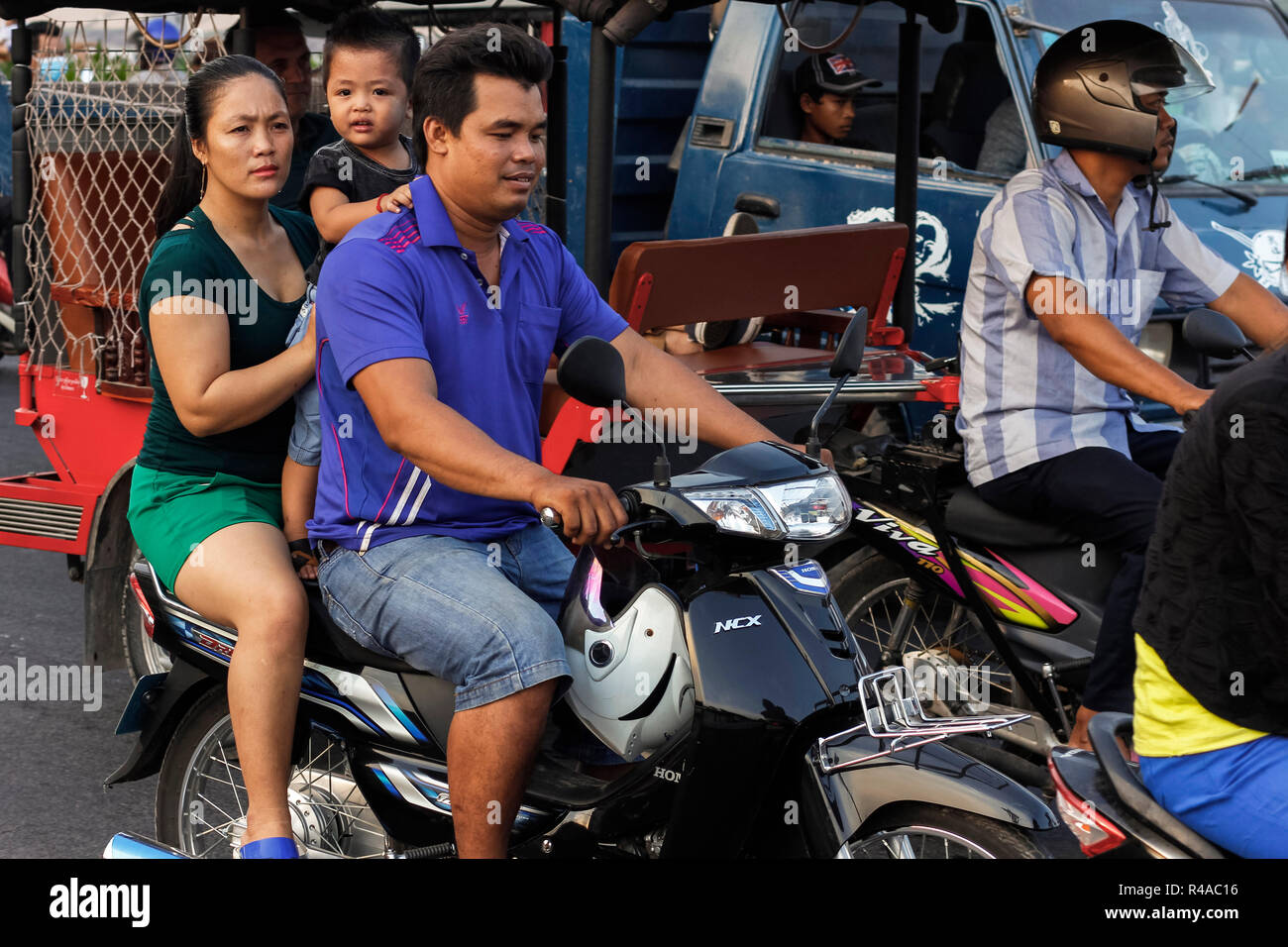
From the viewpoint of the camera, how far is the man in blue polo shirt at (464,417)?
266 cm

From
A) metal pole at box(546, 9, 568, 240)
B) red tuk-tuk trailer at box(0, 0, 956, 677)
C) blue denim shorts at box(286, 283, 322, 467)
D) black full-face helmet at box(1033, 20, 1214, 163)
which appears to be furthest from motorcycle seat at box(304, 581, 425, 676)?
metal pole at box(546, 9, 568, 240)

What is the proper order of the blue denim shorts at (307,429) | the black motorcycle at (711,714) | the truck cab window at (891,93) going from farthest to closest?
the truck cab window at (891,93)
the blue denim shorts at (307,429)
the black motorcycle at (711,714)

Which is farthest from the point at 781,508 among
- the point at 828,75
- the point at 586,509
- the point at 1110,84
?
the point at 828,75

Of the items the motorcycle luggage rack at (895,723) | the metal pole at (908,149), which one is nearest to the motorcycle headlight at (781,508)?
the motorcycle luggage rack at (895,723)

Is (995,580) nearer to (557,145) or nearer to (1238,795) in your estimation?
(1238,795)

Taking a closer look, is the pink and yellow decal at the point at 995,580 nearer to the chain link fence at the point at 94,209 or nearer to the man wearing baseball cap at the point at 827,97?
the chain link fence at the point at 94,209

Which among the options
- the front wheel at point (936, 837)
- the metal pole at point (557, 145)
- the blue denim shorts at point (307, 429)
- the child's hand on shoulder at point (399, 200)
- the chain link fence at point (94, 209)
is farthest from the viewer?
the metal pole at point (557, 145)

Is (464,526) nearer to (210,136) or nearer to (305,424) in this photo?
(305,424)

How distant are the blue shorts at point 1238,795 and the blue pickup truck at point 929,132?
3.24m

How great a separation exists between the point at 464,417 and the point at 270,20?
2.65 meters

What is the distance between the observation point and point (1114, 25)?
12.9ft

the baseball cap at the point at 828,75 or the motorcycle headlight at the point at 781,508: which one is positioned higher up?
the baseball cap at the point at 828,75
